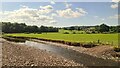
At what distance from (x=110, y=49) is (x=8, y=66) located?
24.8 m

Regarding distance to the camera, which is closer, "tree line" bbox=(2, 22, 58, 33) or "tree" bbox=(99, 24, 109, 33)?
"tree" bbox=(99, 24, 109, 33)

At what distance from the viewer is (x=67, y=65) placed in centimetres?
3419

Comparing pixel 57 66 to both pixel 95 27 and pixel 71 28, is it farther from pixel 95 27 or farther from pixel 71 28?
pixel 71 28

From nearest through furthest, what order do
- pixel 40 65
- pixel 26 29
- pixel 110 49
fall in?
pixel 40 65
pixel 110 49
pixel 26 29

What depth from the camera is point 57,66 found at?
3294cm

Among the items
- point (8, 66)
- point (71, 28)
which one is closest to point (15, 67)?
point (8, 66)

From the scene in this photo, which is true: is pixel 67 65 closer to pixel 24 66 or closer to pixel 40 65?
pixel 40 65

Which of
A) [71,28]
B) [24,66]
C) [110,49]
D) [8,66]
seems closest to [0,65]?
[8,66]

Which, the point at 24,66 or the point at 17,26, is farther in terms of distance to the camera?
the point at 17,26

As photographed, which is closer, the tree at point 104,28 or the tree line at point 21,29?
the tree at point 104,28

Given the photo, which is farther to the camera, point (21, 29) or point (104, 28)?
point (21, 29)

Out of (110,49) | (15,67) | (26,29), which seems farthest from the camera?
(26,29)

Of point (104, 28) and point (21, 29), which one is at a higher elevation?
point (104, 28)

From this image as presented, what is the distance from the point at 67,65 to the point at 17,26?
6438 inches
